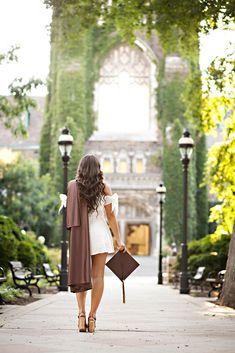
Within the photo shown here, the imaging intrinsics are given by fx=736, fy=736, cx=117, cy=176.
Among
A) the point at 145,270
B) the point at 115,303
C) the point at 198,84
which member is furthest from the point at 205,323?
the point at 145,270

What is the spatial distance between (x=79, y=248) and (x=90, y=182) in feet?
2.04

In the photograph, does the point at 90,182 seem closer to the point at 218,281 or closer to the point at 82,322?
the point at 82,322

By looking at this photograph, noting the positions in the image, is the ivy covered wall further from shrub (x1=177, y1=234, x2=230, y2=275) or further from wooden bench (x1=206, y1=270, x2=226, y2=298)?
wooden bench (x1=206, y1=270, x2=226, y2=298)

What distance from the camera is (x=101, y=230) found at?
22.4 ft

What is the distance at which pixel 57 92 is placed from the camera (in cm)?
4269

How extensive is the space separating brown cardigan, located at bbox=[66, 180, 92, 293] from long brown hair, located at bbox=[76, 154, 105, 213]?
0.07 m

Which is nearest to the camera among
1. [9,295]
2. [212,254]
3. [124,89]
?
[9,295]

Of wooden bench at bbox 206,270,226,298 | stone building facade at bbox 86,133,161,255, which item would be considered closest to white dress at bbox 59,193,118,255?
wooden bench at bbox 206,270,226,298

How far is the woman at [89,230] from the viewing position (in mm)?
6645

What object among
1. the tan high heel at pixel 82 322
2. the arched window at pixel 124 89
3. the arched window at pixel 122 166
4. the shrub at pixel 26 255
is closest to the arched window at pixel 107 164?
the arched window at pixel 122 166

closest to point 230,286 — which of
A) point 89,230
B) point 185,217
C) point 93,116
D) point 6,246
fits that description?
point 89,230

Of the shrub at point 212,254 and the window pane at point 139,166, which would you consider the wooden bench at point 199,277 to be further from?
the window pane at point 139,166

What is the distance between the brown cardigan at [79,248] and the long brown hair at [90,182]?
7 cm

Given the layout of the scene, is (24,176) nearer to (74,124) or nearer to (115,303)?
(74,124)
